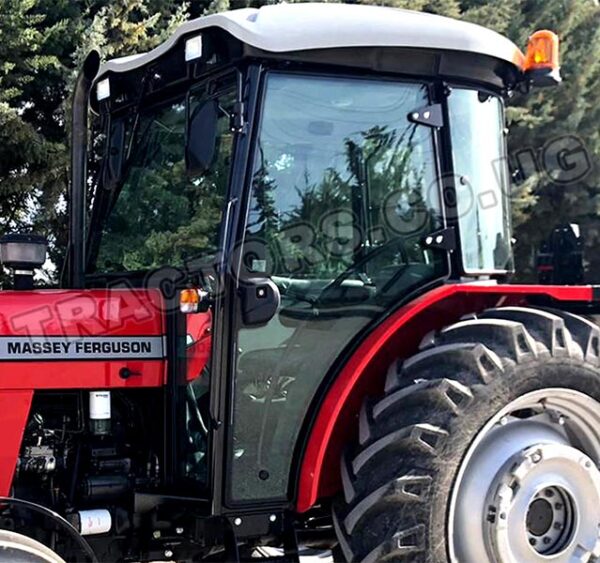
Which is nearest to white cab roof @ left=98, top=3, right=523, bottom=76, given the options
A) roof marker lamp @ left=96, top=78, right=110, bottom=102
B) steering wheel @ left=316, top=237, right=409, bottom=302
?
roof marker lamp @ left=96, top=78, right=110, bottom=102

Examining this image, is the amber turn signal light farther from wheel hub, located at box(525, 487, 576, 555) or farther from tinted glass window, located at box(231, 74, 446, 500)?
wheel hub, located at box(525, 487, 576, 555)

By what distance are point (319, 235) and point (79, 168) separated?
122 cm

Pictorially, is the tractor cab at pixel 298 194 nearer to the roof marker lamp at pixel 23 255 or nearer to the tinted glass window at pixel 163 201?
the tinted glass window at pixel 163 201

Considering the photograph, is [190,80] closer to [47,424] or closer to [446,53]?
[446,53]

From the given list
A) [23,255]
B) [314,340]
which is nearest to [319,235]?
[314,340]

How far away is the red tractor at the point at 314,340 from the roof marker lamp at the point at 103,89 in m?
0.26

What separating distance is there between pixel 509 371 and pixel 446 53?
1.28m

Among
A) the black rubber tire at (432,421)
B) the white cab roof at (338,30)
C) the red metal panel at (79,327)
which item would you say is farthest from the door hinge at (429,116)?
the red metal panel at (79,327)

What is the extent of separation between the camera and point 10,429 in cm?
311

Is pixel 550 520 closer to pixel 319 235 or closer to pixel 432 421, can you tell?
pixel 432 421

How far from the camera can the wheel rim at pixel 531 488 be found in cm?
322

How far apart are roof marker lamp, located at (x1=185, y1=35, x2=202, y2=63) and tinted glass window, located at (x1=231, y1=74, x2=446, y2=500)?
1.01 ft

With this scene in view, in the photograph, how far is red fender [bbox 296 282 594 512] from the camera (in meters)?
3.12

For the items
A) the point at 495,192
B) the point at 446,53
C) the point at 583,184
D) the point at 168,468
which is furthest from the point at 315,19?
the point at 583,184
